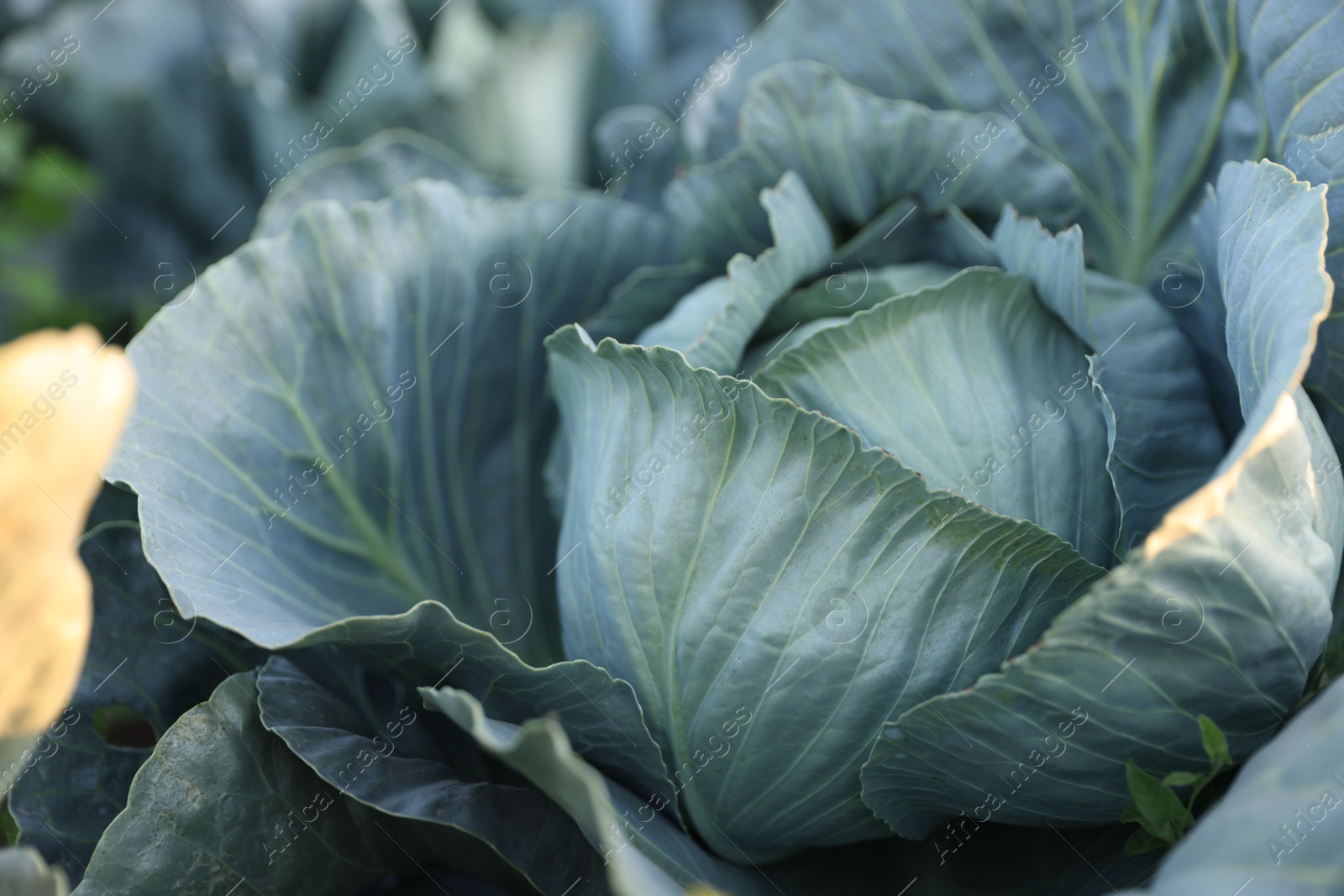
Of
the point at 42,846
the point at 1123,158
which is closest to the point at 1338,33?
the point at 1123,158

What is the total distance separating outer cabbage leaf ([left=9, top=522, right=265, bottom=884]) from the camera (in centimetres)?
110

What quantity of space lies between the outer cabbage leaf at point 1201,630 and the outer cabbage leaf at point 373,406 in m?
0.61

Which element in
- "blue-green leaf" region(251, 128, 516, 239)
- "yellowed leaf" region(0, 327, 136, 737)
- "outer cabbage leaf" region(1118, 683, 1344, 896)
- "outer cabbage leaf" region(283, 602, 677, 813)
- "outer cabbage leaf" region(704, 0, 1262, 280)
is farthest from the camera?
"blue-green leaf" region(251, 128, 516, 239)

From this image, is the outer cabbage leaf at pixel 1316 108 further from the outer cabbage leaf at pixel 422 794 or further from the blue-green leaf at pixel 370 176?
the blue-green leaf at pixel 370 176

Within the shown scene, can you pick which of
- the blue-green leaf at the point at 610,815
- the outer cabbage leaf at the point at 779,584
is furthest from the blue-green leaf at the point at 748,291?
the blue-green leaf at the point at 610,815

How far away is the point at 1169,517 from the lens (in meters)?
0.69

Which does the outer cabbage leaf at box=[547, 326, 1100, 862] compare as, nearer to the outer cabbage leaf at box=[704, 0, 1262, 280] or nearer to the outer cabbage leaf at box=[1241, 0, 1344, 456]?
the outer cabbage leaf at box=[1241, 0, 1344, 456]

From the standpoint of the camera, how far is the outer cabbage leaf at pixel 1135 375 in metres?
1.03

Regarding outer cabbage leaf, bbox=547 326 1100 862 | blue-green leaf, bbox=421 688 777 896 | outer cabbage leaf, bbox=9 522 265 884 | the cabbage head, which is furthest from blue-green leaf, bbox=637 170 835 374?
outer cabbage leaf, bbox=9 522 265 884

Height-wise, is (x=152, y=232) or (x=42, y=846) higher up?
(x=152, y=232)

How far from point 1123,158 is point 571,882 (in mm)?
1041

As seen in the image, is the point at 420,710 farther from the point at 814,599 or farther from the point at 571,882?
the point at 814,599

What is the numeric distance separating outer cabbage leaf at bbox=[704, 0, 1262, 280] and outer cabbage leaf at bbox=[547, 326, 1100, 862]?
0.52 metres

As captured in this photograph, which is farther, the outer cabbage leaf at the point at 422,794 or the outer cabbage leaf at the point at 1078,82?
the outer cabbage leaf at the point at 1078,82
